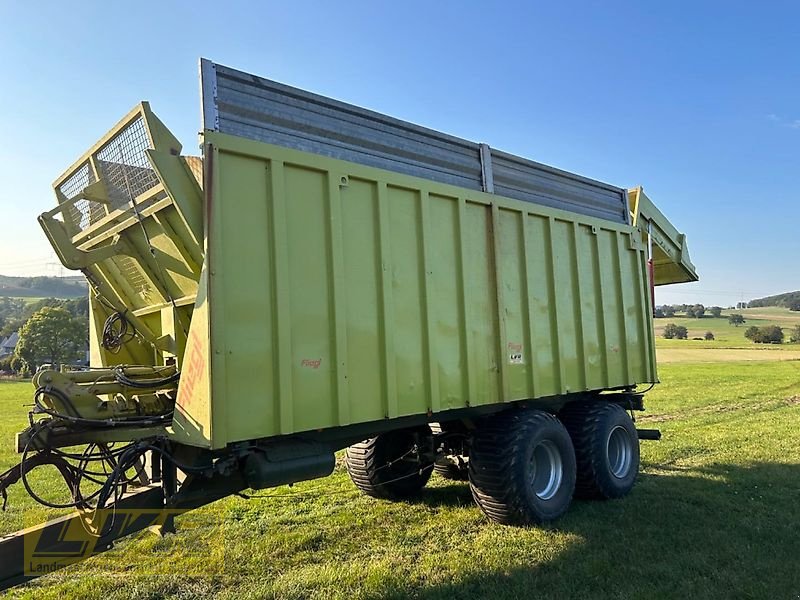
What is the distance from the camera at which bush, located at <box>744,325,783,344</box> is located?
207 ft

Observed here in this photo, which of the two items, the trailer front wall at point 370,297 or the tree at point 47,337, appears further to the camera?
the tree at point 47,337

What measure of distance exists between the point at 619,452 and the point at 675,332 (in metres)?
69.9

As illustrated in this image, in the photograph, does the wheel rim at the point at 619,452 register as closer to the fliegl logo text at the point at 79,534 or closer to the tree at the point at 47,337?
the fliegl logo text at the point at 79,534

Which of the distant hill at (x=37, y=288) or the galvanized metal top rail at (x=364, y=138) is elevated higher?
the distant hill at (x=37, y=288)

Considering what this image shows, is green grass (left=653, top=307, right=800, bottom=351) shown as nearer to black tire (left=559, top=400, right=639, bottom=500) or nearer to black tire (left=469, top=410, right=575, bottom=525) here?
black tire (left=559, top=400, right=639, bottom=500)

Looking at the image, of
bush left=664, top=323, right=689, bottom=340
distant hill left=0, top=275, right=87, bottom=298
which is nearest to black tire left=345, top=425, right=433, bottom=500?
bush left=664, top=323, right=689, bottom=340

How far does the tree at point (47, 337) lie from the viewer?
46.5 meters

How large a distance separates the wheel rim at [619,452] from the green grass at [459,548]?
0.31 meters

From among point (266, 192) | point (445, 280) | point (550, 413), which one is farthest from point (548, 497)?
point (266, 192)

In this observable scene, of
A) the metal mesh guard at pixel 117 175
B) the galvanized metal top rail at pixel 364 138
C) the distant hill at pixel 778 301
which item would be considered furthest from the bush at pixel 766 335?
the metal mesh guard at pixel 117 175

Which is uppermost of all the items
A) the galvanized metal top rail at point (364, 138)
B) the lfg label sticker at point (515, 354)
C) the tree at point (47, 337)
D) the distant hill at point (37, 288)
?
the distant hill at point (37, 288)

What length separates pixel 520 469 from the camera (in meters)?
5.75

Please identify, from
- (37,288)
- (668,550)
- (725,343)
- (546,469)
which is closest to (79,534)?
(546,469)

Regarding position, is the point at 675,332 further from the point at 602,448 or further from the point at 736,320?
the point at 602,448
